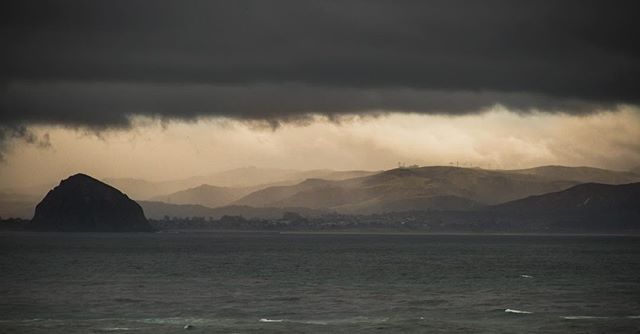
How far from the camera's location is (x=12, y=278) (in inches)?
6905

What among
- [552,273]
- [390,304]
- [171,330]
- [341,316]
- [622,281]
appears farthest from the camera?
[552,273]

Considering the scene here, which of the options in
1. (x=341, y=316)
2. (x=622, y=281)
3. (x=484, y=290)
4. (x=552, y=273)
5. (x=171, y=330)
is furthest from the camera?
(x=552, y=273)

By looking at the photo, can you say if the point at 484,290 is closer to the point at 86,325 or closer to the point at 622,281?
the point at 622,281

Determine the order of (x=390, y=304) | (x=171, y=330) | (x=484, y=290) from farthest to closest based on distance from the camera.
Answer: (x=484, y=290) → (x=390, y=304) → (x=171, y=330)

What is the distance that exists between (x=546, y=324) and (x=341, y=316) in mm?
22502

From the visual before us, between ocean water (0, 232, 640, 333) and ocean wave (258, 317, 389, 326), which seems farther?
ocean wave (258, 317, 389, 326)

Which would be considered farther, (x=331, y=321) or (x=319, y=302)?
(x=319, y=302)

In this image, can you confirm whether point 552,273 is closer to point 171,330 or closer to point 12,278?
point 12,278

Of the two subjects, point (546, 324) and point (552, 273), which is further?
point (552, 273)

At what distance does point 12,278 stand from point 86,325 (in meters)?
82.3

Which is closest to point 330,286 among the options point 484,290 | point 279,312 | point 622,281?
point 484,290

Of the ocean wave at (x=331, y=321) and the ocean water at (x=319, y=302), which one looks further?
the ocean wave at (x=331, y=321)

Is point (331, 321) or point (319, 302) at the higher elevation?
point (319, 302)

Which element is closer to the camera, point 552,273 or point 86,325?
point 86,325
